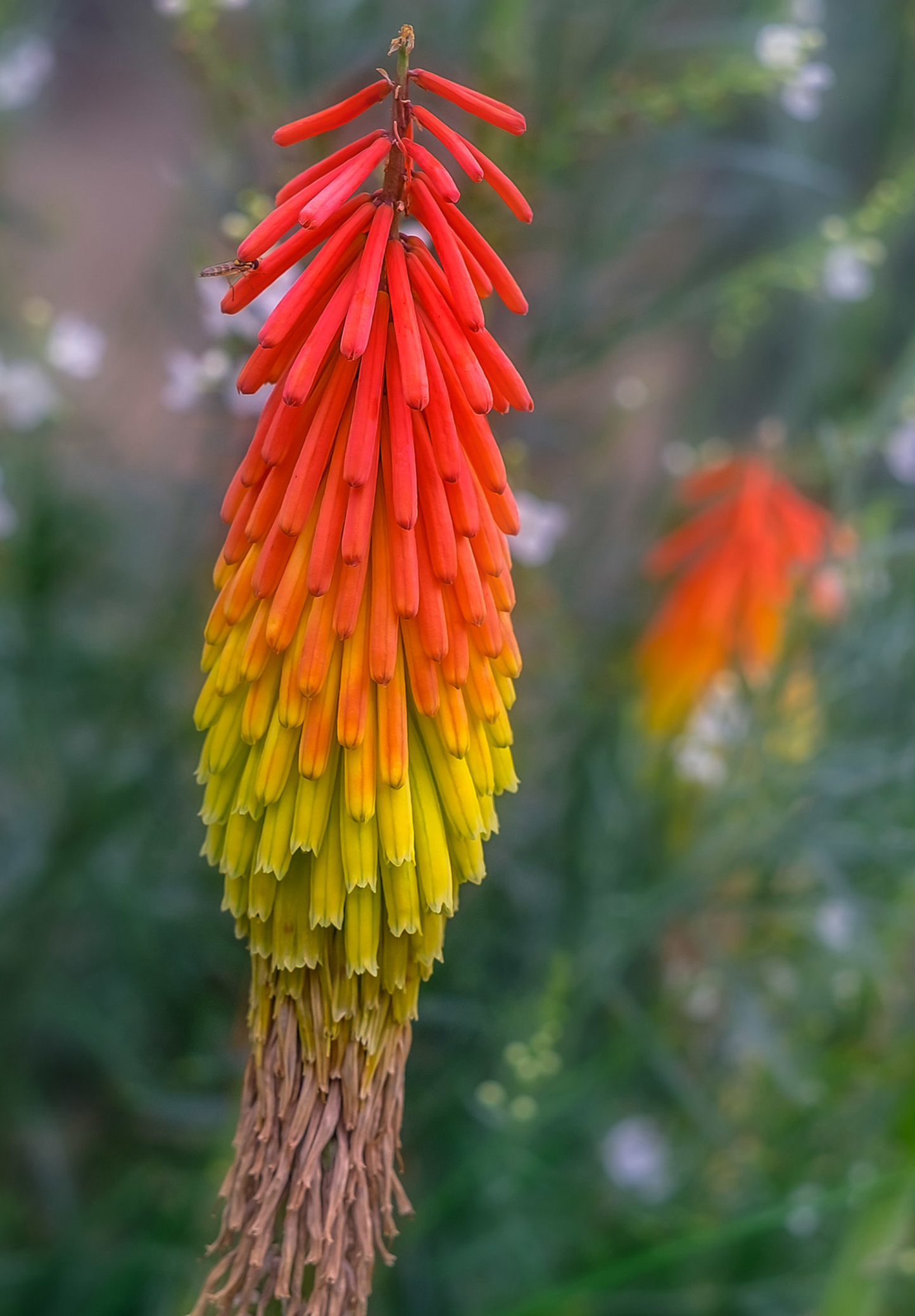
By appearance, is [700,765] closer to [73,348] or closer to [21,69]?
[73,348]

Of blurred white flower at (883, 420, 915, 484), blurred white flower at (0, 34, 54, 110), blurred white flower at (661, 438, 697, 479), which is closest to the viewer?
blurred white flower at (883, 420, 915, 484)


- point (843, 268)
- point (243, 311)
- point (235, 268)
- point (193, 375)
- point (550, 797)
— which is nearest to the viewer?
point (235, 268)

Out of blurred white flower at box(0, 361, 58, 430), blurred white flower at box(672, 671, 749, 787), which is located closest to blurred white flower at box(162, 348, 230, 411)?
blurred white flower at box(0, 361, 58, 430)

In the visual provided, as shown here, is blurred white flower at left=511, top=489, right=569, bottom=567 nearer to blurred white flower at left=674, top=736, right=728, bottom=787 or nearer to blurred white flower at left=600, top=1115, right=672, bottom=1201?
blurred white flower at left=674, top=736, right=728, bottom=787

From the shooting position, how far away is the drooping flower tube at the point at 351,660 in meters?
1.08

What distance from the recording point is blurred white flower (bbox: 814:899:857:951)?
8.82ft

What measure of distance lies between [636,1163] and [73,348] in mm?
2493

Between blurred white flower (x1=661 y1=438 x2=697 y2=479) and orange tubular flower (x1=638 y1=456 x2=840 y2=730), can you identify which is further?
blurred white flower (x1=661 y1=438 x2=697 y2=479)

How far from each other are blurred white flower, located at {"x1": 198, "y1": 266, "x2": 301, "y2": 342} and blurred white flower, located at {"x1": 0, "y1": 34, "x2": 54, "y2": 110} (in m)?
0.99

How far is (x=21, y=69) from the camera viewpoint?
2.77 meters

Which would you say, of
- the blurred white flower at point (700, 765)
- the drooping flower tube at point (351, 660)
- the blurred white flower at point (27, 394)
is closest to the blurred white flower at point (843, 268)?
the blurred white flower at point (700, 765)

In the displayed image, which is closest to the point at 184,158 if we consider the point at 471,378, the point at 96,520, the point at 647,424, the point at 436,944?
the point at 96,520

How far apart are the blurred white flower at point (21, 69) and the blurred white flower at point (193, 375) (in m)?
0.91

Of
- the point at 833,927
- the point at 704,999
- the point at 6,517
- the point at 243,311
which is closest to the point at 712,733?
the point at 833,927
